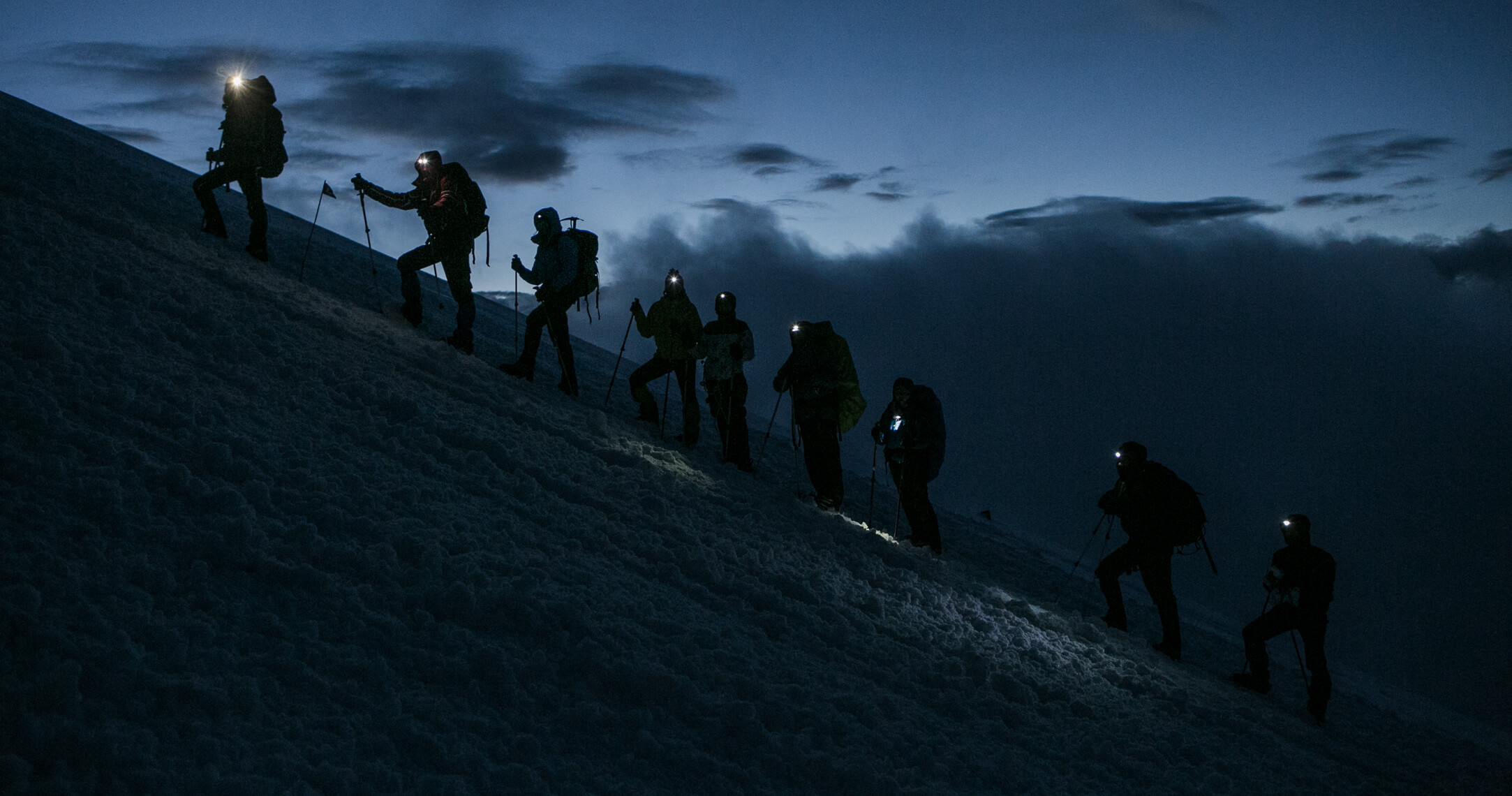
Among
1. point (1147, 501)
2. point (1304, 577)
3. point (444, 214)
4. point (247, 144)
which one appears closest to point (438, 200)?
point (444, 214)

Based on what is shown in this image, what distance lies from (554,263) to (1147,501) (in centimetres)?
710

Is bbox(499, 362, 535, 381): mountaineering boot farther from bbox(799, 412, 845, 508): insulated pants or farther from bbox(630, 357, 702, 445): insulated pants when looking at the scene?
bbox(799, 412, 845, 508): insulated pants

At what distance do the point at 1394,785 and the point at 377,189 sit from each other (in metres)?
11.7

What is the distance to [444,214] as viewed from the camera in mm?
10023

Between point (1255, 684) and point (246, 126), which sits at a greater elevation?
point (246, 126)

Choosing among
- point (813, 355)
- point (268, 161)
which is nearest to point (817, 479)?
point (813, 355)

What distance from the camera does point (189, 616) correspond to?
3.82m

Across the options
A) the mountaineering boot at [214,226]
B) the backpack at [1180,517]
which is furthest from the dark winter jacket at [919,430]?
the mountaineering boot at [214,226]

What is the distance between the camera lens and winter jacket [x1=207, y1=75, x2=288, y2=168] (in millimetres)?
10320

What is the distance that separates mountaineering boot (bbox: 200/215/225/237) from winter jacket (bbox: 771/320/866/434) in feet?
24.2

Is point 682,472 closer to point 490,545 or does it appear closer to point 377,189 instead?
point 490,545

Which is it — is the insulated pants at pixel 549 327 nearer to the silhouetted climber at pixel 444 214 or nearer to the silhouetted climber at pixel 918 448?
the silhouetted climber at pixel 444 214

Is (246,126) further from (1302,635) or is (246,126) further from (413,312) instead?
(1302,635)

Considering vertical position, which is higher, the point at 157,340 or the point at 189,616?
the point at 157,340
